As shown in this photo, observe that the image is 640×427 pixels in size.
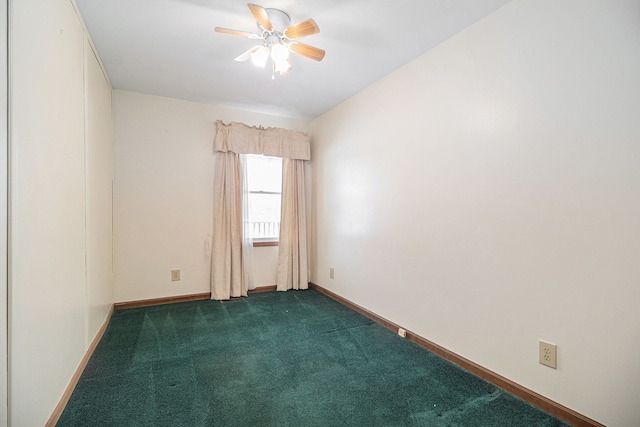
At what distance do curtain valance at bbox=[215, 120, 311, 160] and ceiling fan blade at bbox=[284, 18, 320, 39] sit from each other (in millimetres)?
1841

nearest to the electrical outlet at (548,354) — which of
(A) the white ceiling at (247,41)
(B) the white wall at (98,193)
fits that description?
(A) the white ceiling at (247,41)

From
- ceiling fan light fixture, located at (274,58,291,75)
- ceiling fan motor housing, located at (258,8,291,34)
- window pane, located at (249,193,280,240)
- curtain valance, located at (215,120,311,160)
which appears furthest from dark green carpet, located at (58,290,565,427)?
ceiling fan motor housing, located at (258,8,291,34)

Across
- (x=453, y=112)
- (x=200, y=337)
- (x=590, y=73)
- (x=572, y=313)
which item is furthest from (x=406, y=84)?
(x=200, y=337)

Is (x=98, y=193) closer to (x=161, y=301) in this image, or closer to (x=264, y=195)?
(x=161, y=301)

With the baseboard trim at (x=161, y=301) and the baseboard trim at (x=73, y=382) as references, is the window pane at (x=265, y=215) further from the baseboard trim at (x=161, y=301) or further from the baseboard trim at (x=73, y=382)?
the baseboard trim at (x=73, y=382)

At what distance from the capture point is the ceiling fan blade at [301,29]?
1722 mm

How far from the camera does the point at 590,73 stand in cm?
142

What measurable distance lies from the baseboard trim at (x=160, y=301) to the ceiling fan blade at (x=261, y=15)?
9.42 ft

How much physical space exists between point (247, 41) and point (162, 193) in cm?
194

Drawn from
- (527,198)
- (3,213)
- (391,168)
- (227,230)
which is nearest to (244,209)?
(227,230)

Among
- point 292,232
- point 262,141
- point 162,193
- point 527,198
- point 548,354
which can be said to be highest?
point 262,141

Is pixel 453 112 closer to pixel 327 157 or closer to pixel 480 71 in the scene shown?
pixel 480 71

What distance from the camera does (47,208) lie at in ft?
4.45

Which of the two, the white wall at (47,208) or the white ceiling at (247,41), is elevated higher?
the white ceiling at (247,41)
